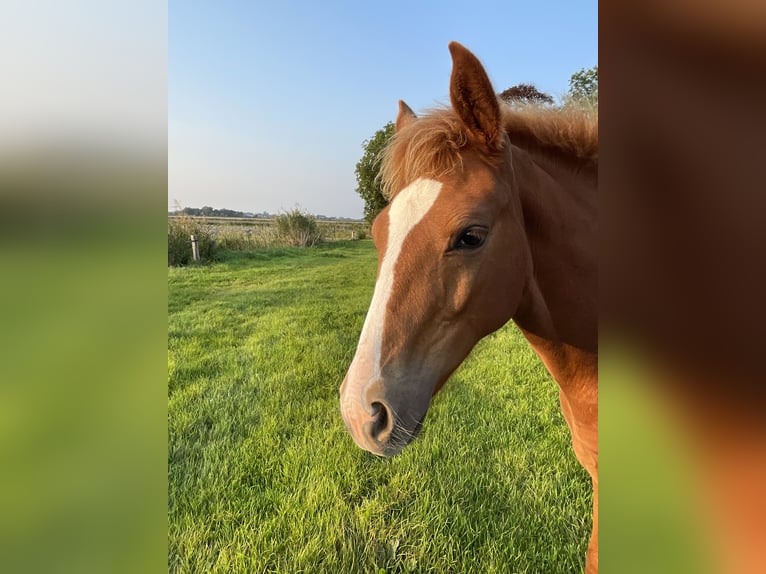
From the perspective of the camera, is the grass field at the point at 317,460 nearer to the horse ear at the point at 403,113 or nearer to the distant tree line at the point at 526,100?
the distant tree line at the point at 526,100

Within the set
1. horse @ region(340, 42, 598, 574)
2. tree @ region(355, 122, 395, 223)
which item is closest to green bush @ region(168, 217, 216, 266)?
tree @ region(355, 122, 395, 223)

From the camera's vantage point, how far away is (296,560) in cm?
136

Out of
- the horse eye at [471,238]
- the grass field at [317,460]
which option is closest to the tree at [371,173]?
the grass field at [317,460]

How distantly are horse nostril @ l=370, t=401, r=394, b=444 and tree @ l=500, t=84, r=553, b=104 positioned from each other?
1030mm

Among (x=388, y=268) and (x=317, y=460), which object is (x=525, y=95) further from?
(x=317, y=460)

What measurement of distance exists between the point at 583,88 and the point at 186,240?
75.4 inches

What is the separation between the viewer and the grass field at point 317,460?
4.67ft

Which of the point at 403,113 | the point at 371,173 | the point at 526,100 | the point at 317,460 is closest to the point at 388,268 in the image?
the point at 403,113

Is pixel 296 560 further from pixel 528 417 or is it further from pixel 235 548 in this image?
pixel 528 417

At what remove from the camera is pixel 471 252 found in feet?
2.90

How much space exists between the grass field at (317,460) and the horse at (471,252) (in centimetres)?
57

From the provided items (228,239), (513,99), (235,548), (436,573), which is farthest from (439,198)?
(228,239)
